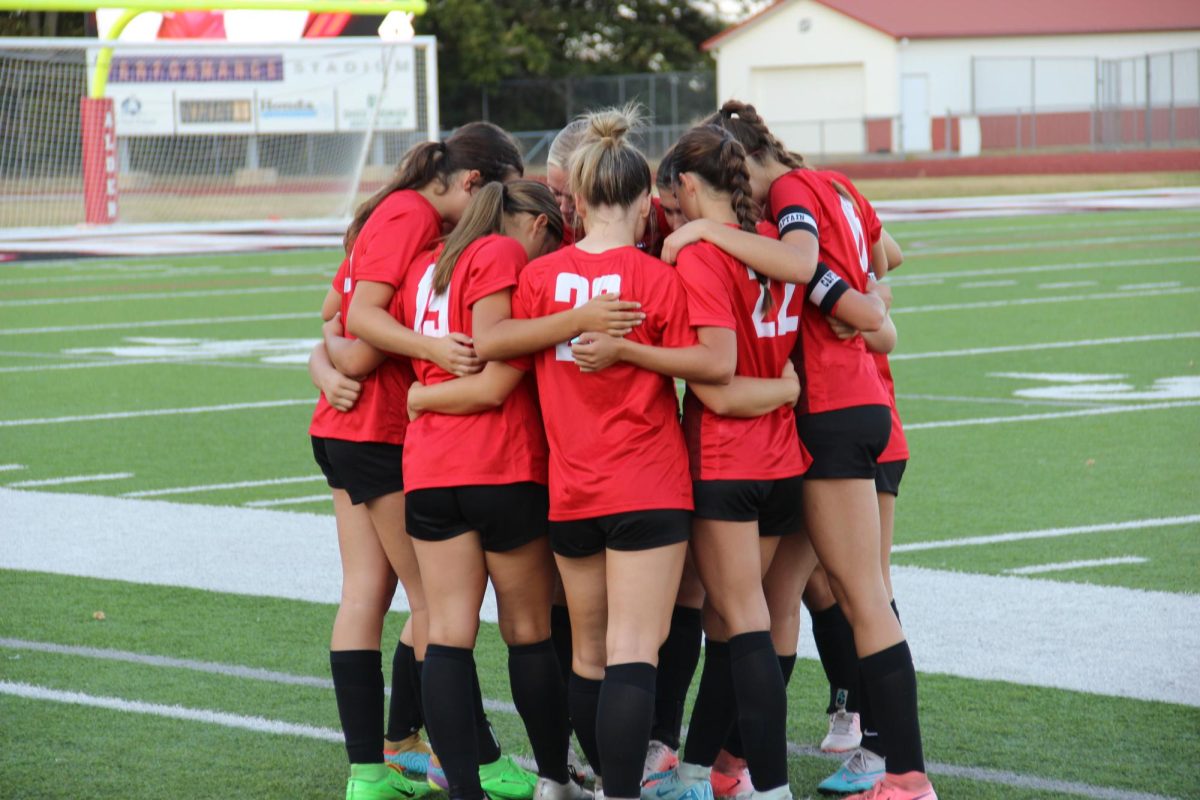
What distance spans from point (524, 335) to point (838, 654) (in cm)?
150

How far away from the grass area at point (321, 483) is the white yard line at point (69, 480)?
4 cm

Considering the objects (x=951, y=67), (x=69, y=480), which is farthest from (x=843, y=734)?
(x=951, y=67)

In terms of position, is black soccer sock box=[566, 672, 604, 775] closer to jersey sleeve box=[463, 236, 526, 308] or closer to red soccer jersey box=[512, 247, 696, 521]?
red soccer jersey box=[512, 247, 696, 521]

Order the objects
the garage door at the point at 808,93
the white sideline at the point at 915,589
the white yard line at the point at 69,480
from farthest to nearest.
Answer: the garage door at the point at 808,93 → the white yard line at the point at 69,480 → the white sideline at the point at 915,589

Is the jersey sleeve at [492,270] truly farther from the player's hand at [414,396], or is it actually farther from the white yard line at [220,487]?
the white yard line at [220,487]

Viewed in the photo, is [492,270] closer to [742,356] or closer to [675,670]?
[742,356]

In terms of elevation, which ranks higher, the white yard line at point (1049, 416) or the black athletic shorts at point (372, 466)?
the black athletic shorts at point (372, 466)

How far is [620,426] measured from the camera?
399cm

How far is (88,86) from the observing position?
28859 mm

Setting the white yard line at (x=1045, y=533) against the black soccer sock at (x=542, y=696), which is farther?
the white yard line at (x=1045, y=533)

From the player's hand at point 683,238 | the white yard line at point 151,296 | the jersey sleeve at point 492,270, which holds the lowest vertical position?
A: the white yard line at point 151,296

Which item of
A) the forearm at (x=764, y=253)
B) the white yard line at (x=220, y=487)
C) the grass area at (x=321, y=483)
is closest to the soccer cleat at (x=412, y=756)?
the grass area at (x=321, y=483)

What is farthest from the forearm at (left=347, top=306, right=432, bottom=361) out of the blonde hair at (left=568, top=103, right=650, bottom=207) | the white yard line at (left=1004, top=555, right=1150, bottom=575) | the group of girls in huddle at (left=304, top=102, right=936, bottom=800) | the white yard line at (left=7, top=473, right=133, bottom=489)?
the white yard line at (left=7, top=473, right=133, bottom=489)

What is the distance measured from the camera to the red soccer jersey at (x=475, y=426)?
4.07 metres
